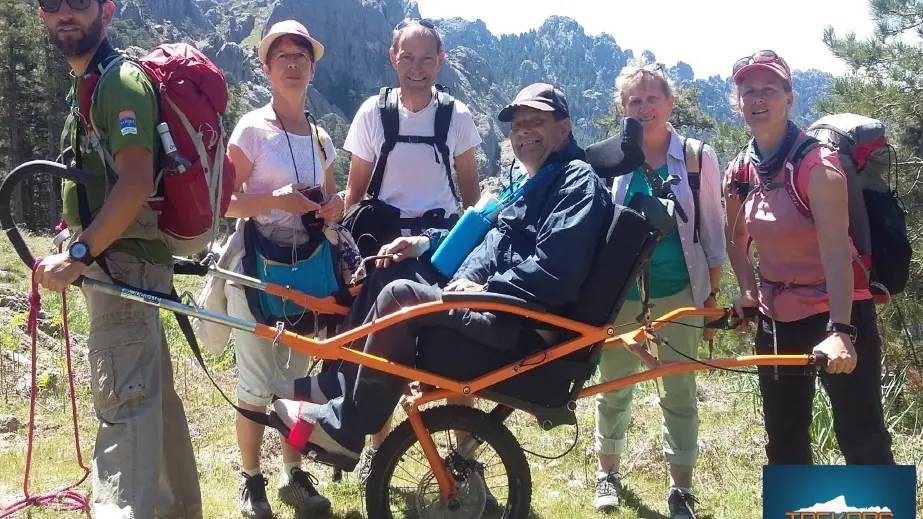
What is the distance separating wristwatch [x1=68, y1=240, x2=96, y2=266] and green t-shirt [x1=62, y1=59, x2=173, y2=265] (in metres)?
0.33

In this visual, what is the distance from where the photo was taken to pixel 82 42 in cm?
267

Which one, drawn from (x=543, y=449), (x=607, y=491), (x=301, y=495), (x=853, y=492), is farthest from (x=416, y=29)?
(x=853, y=492)

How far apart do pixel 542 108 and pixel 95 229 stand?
195cm

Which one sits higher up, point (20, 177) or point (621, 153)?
point (621, 153)

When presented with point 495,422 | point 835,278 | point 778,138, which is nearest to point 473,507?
point 495,422

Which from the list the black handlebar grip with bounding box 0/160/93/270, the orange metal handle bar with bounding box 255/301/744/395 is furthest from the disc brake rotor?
the black handlebar grip with bounding box 0/160/93/270

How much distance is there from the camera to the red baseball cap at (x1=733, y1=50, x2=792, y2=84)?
10.1 ft

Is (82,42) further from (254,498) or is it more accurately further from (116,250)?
(254,498)

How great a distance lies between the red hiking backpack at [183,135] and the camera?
2.67 metres

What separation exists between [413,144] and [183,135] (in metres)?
1.50

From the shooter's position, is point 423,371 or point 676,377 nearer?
point 423,371

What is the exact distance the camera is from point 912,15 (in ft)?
33.5

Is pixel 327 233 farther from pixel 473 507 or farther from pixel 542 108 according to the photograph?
pixel 473 507

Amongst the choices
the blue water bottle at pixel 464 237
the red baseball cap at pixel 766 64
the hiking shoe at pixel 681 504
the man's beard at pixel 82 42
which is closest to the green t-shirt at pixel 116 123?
the man's beard at pixel 82 42
